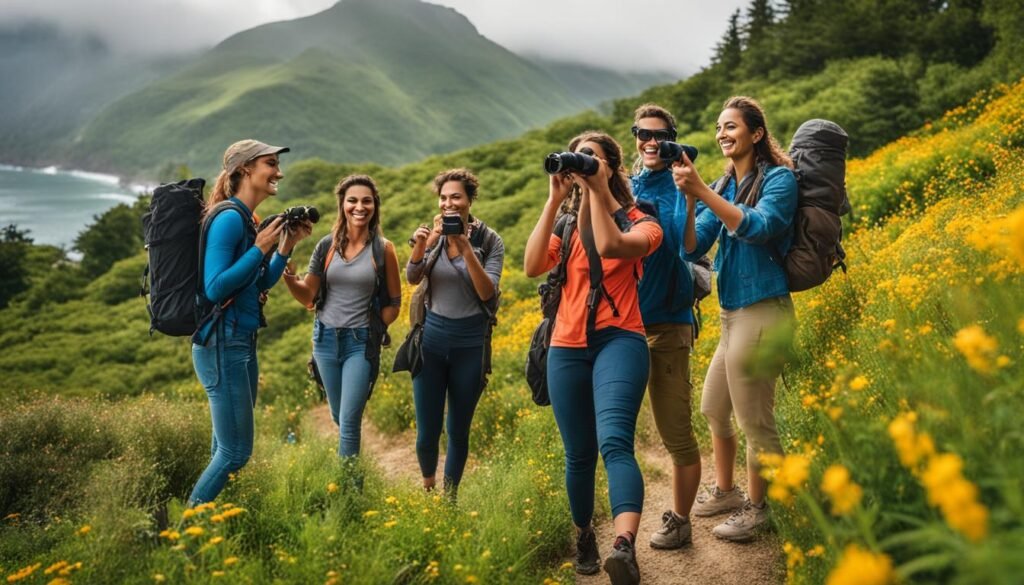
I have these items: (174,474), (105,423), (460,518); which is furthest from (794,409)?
(105,423)

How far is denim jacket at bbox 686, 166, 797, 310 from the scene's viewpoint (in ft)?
10.3

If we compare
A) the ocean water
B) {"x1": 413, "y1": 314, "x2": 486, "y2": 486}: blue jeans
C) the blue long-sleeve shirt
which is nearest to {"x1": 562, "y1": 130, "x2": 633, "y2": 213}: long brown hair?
{"x1": 413, "y1": 314, "x2": 486, "y2": 486}: blue jeans

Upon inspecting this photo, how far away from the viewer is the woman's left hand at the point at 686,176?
305cm

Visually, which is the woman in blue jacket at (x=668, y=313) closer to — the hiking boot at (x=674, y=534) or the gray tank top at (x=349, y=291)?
the hiking boot at (x=674, y=534)

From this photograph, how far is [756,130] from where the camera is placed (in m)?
3.47

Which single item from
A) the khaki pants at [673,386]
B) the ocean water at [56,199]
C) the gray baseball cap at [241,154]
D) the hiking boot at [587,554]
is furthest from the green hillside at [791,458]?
the ocean water at [56,199]

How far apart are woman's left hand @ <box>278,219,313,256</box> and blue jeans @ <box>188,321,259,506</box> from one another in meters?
0.54

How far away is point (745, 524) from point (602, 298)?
5.30ft

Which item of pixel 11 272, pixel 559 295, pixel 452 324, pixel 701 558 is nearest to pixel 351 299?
A: pixel 452 324

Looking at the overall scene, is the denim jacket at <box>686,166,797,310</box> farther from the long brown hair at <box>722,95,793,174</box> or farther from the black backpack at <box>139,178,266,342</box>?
the black backpack at <box>139,178,266,342</box>

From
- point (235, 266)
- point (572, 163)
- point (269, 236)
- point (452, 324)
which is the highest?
point (572, 163)

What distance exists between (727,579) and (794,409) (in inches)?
49.9

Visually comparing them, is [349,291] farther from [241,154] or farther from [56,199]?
[56,199]

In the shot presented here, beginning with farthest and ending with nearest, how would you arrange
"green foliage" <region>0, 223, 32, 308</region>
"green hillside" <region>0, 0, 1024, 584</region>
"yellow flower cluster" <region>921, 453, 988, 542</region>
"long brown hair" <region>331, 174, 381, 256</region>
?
"green foliage" <region>0, 223, 32, 308</region>, "long brown hair" <region>331, 174, 381, 256</region>, "green hillside" <region>0, 0, 1024, 584</region>, "yellow flower cluster" <region>921, 453, 988, 542</region>
